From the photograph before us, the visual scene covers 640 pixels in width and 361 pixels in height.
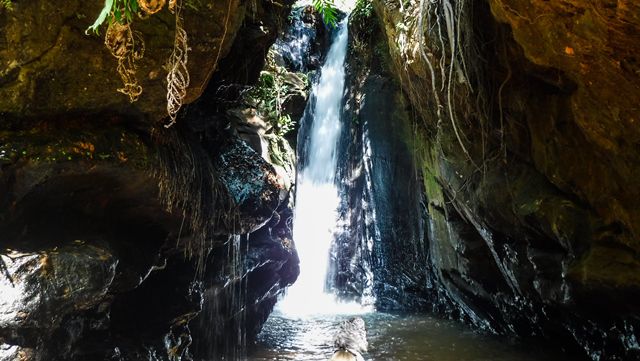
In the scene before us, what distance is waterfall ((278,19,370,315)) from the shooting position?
13102mm

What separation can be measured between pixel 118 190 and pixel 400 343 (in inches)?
205

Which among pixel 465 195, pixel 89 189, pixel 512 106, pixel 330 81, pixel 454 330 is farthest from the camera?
pixel 330 81

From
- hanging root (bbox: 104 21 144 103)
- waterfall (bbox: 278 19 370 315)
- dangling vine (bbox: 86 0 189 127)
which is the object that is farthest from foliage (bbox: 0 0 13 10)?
waterfall (bbox: 278 19 370 315)

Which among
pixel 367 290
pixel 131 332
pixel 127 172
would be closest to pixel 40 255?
pixel 127 172

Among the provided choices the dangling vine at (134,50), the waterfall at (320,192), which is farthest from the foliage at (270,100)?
the waterfall at (320,192)

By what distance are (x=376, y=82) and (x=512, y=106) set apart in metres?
8.01

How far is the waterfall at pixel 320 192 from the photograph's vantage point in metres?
13.1

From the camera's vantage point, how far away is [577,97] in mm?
4418

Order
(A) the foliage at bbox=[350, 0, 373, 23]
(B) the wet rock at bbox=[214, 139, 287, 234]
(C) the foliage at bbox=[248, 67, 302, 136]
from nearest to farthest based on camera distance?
(B) the wet rock at bbox=[214, 139, 287, 234] < (C) the foliage at bbox=[248, 67, 302, 136] < (A) the foliage at bbox=[350, 0, 373, 23]

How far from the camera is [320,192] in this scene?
14477mm

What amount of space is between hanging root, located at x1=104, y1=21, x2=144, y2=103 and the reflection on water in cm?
432

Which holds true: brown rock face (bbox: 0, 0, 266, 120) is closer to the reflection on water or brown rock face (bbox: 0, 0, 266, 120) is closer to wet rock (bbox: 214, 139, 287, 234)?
wet rock (bbox: 214, 139, 287, 234)

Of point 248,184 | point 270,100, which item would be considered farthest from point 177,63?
point 270,100

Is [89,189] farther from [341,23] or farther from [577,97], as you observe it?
[341,23]
